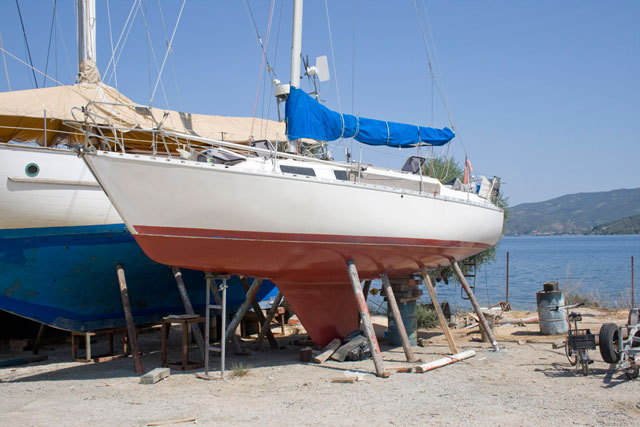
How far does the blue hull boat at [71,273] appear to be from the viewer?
9.45 meters

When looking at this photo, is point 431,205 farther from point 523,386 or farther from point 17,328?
point 17,328

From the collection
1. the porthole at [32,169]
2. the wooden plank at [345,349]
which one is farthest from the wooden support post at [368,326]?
the porthole at [32,169]

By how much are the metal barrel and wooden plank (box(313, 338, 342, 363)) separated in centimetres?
461

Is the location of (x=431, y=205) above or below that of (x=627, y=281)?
above

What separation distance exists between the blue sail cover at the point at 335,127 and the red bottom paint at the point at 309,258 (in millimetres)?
2042

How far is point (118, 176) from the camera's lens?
7176 millimetres

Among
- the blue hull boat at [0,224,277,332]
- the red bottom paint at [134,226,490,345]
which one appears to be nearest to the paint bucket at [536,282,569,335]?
the red bottom paint at [134,226,490,345]

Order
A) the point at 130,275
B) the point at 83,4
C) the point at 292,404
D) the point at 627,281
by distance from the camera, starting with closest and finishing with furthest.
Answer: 1. the point at 292,404
2. the point at 130,275
3. the point at 83,4
4. the point at 627,281

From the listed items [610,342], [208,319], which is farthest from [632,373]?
[208,319]

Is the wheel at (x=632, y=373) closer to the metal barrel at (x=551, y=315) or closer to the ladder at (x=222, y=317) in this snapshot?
the metal barrel at (x=551, y=315)

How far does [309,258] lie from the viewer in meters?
8.47

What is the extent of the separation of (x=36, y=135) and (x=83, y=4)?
12.3 ft

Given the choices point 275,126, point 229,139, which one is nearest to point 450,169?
point 275,126

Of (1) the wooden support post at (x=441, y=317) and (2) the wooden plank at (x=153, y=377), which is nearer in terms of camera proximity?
(2) the wooden plank at (x=153, y=377)
